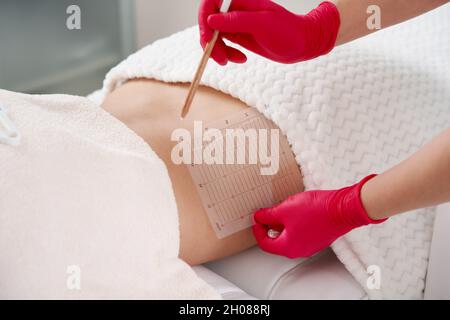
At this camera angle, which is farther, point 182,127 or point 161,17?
point 161,17

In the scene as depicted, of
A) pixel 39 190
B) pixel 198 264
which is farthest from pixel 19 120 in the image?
pixel 198 264

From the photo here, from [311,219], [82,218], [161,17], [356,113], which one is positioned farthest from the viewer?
[161,17]

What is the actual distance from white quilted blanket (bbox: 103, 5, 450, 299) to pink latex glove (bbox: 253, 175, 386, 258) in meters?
0.06

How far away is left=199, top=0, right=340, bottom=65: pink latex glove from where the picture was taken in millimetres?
1170

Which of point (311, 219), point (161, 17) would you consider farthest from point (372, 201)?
point (161, 17)

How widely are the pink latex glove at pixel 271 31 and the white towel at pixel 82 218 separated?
0.30m

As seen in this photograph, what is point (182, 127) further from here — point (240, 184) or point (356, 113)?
point (356, 113)

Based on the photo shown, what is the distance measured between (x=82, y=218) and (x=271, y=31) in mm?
561

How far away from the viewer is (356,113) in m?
1.22

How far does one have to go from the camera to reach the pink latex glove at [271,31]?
117cm

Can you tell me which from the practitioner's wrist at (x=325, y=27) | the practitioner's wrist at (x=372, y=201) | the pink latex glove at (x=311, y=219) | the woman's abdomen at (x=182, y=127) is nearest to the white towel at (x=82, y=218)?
the woman's abdomen at (x=182, y=127)

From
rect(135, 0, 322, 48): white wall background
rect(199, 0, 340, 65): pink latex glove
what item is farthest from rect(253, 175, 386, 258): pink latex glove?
rect(135, 0, 322, 48): white wall background

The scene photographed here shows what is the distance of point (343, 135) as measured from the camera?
1188 millimetres
